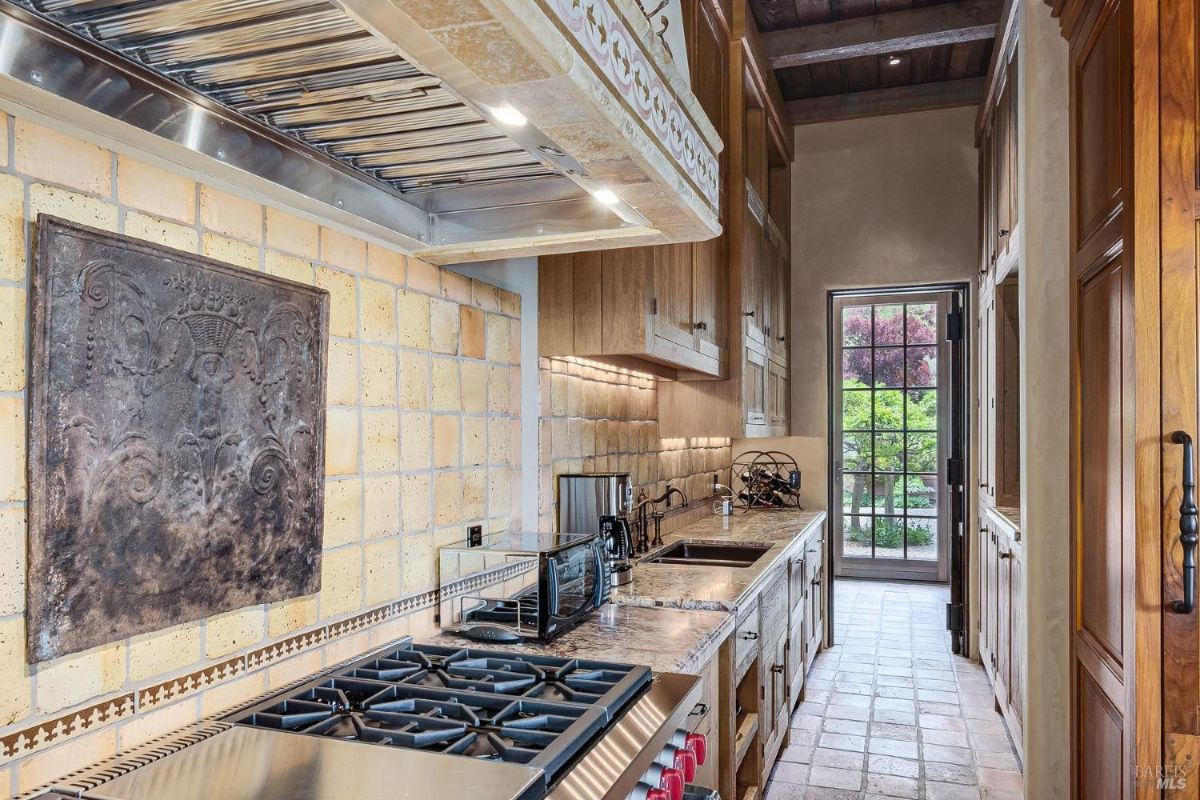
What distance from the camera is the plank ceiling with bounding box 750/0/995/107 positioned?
14.0 ft

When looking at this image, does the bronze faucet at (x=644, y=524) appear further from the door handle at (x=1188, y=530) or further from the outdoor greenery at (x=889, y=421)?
the outdoor greenery at (x=889, y=421)

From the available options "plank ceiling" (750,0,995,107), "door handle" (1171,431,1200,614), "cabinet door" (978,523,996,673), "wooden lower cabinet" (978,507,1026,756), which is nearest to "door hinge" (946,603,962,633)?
"cabinet door" (978,523,996,673)

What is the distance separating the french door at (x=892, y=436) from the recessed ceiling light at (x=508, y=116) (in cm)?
614

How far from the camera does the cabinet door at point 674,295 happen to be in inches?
104

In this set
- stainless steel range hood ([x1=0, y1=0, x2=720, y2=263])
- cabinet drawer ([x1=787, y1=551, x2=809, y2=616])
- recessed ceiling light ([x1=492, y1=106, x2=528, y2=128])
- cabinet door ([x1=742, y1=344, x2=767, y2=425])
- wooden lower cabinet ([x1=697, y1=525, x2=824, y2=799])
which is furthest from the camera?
cabinet door ([x1=742, y1=344, x2=767, y2=425])

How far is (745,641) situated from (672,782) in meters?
1.13

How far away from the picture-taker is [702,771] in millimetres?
2082

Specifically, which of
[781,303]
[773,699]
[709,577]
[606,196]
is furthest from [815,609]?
[606,196]

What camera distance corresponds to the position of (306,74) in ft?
3.74

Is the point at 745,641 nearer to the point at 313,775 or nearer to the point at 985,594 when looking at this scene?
the point at 313,775

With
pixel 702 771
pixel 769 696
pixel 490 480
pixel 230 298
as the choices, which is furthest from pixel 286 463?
pixel 769 696

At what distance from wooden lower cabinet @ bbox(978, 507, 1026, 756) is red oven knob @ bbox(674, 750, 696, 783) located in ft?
5.69

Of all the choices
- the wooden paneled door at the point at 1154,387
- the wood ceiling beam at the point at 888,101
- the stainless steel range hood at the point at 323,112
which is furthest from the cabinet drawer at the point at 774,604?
the wood ceiling beam at the point at 888,101

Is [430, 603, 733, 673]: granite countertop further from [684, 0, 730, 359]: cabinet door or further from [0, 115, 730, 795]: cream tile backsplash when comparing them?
[684, 0, 730, 359]: cabinet door
